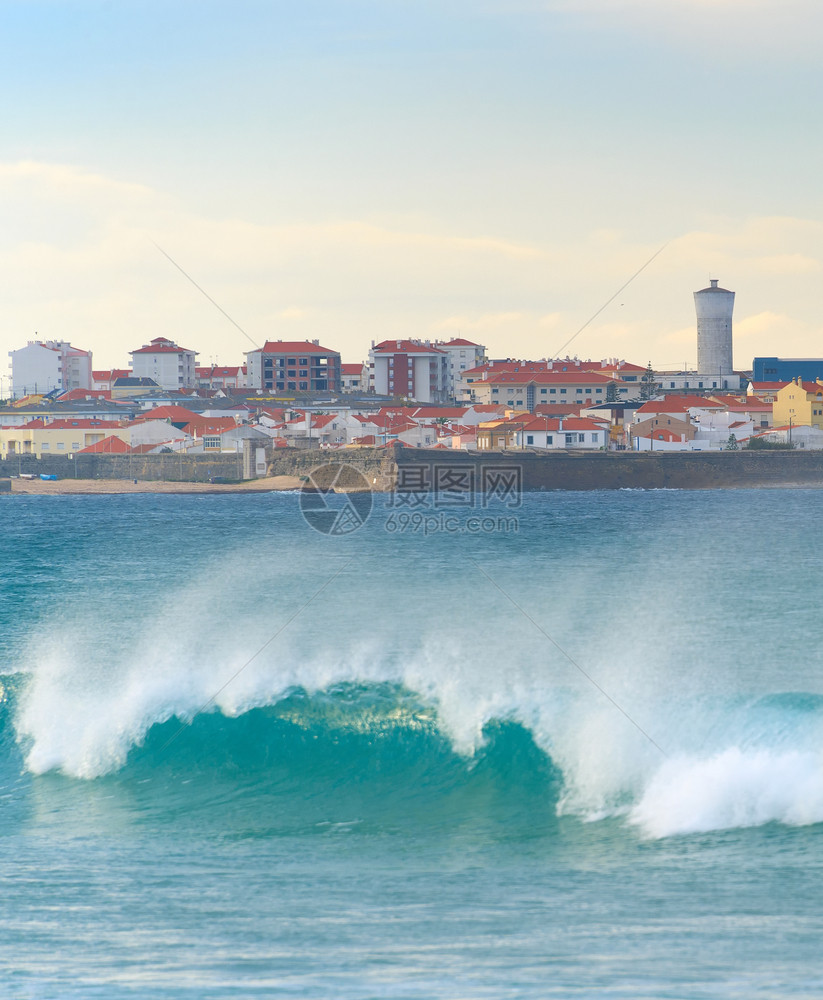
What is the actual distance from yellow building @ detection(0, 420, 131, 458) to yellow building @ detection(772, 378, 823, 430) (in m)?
52.4

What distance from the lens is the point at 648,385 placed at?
365ft

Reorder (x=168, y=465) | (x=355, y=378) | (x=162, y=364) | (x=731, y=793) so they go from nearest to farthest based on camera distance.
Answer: (x=731, y=793), (x=168, y=465), (x=162, y=364), (x=355, y=378)

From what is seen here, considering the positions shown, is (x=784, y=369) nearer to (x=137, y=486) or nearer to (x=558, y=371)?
(x=558, y=371)

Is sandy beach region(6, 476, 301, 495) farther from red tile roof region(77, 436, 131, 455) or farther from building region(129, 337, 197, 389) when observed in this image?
building region(129, 337, 197, 389)

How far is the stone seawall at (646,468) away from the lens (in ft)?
259

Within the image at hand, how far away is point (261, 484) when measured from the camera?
8369 centimetres

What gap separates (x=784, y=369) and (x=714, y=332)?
1003cm

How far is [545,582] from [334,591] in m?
6.83

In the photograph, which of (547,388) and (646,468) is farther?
(547,388)

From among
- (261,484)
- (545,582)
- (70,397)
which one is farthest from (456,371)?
(545,582)

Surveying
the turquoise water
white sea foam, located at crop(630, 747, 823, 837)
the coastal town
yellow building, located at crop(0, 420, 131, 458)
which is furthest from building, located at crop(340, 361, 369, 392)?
white sea foam, located at crop(630, 747, 823, 837)

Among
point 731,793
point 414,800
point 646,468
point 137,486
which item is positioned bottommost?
point 414,800

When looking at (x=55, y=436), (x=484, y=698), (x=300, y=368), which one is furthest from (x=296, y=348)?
(x=484, y=698)

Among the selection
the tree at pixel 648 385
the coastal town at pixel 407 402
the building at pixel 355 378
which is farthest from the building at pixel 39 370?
the tree at pixel 648 385
